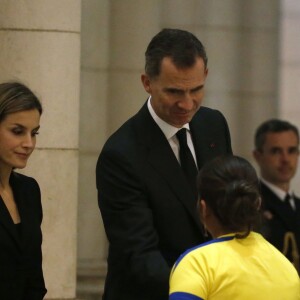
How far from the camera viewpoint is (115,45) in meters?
7.45

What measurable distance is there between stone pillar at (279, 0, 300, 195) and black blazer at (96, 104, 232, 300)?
4.05 m

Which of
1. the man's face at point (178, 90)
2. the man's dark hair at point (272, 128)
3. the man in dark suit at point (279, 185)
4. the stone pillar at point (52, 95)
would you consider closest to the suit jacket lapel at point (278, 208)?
the man in dark suit at point (279, 185)

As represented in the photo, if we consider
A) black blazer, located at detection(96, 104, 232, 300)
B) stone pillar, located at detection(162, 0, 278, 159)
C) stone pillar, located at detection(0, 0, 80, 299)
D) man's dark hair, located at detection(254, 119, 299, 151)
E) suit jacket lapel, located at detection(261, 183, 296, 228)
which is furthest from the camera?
stone pillar, located at detection(162, 0, 278, 159)

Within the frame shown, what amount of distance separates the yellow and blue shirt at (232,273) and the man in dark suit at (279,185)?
1894 millimetres

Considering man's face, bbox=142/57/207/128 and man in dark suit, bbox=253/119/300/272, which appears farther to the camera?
man in dark suit, bbox=253/119/300/272

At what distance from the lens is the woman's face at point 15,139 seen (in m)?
4.36

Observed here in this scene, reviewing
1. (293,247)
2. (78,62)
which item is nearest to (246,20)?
(78,62)

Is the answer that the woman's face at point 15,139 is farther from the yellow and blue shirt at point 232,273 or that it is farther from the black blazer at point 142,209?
the yellow and blue shirt at point 232,273

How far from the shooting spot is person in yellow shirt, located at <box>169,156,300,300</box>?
131 inches

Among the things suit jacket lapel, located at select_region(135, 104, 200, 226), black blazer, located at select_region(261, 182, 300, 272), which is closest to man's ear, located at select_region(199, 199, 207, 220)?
suit jacket lapel, located at select_region(135, 104, 200, 226)

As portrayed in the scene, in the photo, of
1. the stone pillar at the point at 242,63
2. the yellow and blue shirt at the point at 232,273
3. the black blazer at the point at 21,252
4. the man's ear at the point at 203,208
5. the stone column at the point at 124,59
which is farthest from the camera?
the stone pillar at the point at 242,63

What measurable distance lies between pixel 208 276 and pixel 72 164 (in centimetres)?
344

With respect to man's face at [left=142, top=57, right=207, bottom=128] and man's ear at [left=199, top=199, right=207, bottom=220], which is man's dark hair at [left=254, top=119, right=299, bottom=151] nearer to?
man's face at [left=142, top=57, right=207, bottom=128]

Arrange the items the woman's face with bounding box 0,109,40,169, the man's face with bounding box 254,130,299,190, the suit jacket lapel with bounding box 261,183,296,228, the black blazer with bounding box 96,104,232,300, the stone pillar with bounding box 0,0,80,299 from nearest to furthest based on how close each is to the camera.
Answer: the black blazer with bounding box 96,104,232,300 < the woman's face with bounding box 0,109,40,169 < the suit jacket lapel with bounding box 261,183,296,228 < the man's face with bounding box 254,130,299,190 < the stone pillar with bounding box 0,0,80,299
